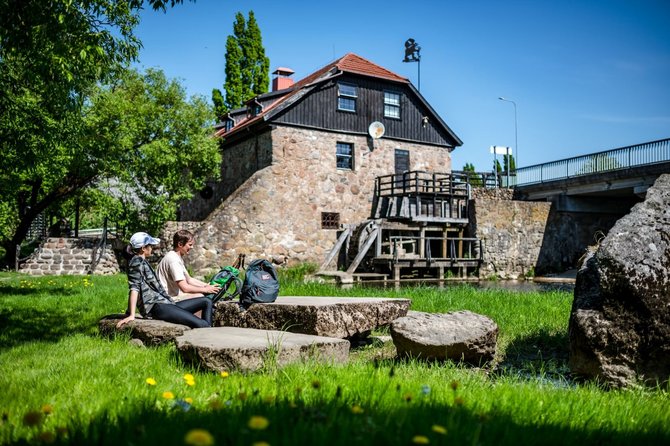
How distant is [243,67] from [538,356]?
33137 millimetres

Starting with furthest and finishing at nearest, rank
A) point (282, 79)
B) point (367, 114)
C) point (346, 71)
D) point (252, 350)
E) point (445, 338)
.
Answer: point (282, 79) < point (367, 114) < point (346, 71) < point (445, 338) < point (252, 350)

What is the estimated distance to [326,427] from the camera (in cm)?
220

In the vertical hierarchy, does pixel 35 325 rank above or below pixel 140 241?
below

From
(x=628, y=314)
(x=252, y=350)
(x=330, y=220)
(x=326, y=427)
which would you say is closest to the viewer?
(x=326, y=427)

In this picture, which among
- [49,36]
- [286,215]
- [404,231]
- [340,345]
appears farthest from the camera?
[404,231]

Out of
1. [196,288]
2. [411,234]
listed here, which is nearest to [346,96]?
[411,234]

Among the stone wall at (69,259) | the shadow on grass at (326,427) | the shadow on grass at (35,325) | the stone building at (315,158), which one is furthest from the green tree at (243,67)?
the shadow on grass at (326,427)

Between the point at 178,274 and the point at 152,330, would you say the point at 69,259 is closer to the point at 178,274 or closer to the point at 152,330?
the point at 178,274

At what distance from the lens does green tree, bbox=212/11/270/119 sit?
117 ft

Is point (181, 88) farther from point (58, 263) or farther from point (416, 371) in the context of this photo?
point (416, 371)

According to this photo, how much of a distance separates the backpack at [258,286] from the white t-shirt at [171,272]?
810mm

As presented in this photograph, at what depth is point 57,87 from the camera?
7.89 m

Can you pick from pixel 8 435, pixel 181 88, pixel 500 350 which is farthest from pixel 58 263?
pixel 8 435

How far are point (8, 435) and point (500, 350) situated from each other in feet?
16.2
